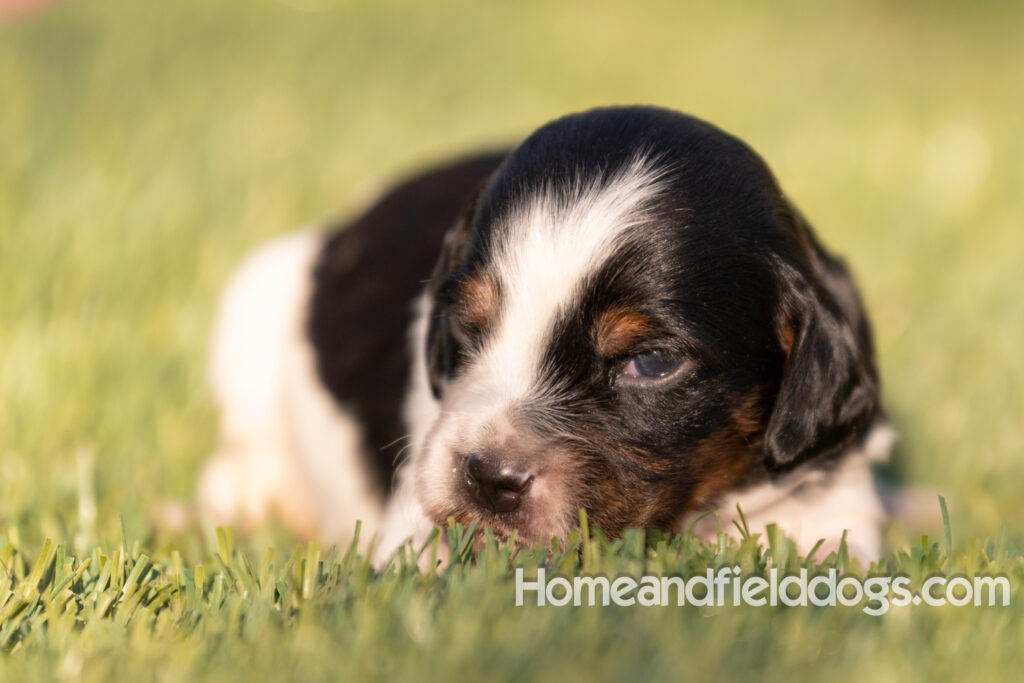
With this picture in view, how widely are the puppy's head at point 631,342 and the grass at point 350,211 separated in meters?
0.26

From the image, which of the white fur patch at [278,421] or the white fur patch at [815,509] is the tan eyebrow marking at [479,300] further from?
the white fur patch at [278,421]

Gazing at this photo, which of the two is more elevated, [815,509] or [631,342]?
[631,342]

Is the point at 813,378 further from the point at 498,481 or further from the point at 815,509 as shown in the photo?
the point at 498,481

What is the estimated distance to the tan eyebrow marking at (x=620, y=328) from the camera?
3.00 meters

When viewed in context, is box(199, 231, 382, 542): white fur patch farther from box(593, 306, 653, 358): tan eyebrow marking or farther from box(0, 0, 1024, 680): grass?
box(593, 306, 653, 358): tan eyebrow marking

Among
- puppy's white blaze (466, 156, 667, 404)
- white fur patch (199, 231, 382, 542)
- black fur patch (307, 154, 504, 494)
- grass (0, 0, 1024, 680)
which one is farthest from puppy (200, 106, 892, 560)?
white fur patch (199, 231, 382, 542)

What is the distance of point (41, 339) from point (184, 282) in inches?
43.3

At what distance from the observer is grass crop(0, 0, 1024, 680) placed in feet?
8.08

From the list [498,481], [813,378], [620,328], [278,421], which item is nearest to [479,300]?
[620,328]

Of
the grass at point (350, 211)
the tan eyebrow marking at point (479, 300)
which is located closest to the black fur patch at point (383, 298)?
the grass at point (350, 211)

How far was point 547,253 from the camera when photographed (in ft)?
9.91

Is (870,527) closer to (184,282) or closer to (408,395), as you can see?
(408,395)

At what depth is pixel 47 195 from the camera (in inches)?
255

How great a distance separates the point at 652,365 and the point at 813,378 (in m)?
0.47
